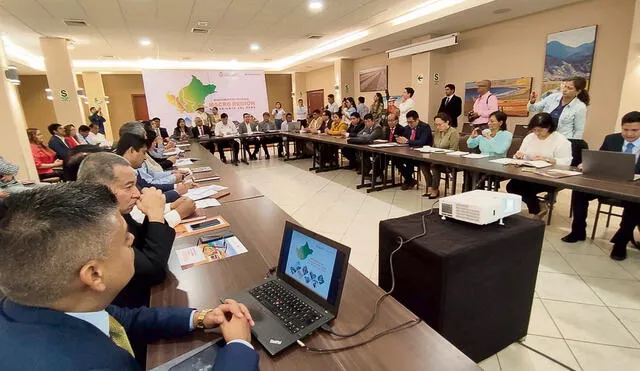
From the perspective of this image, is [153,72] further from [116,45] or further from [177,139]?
[177,139]

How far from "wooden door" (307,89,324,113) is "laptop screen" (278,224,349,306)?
37.6 feet

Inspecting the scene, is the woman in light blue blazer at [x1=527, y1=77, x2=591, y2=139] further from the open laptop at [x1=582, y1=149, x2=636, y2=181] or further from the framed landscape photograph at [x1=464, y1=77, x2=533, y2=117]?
the framed landscape photograph at [x1=464, y1=77, x2=533, y2=117]

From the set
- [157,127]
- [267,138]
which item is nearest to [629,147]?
[267,138]

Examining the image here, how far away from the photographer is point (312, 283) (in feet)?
3.42

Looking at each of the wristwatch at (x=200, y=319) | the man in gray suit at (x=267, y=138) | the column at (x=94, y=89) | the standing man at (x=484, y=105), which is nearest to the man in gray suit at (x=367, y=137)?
the standing man at (x=484, y=105)

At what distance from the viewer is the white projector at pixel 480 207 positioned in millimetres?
1461

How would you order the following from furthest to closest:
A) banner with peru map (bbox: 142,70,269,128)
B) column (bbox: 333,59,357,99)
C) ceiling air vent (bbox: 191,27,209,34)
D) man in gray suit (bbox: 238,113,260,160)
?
column (bbox: 333,59,357,99) < banner with peru map (bbox: 142,70,269,128) < man in gray suit (bbox: 238,113,260,160) < ceiling air vent (bbox: 191,27,209,34)

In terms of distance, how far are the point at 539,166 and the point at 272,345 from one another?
306 centimetres

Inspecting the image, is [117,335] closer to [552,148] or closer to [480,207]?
[480,207]

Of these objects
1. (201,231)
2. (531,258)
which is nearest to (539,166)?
(531,258)

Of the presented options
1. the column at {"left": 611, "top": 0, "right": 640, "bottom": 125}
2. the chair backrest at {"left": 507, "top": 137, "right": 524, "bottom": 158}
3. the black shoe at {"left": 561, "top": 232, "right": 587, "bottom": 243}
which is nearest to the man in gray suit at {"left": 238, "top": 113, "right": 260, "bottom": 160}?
the chair backrest at {"left": 507, "top": 137, "right": 524, "bottom": 158}

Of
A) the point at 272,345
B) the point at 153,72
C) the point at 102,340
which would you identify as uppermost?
the point at 153,72

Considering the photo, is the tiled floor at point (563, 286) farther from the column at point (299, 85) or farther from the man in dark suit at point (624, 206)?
the column at point (299, 85)

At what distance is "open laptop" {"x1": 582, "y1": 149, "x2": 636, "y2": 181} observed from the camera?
2.37m
